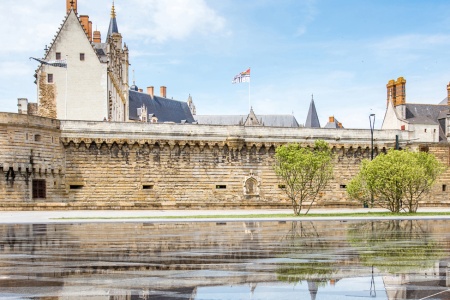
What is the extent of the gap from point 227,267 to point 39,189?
35743 millimetres

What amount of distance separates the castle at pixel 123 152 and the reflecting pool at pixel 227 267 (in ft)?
87.6

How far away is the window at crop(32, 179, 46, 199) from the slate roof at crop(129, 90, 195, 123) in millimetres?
35250

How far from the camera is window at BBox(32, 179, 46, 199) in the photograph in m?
45.0

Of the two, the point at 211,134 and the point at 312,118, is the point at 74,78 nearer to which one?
the point at 211,134

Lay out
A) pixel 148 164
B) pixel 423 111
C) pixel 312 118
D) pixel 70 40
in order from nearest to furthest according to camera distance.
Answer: pixel 148 164
pixel 70 40
pixel 423 111
pixel 312 118

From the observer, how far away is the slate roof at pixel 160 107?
8306 centimetres

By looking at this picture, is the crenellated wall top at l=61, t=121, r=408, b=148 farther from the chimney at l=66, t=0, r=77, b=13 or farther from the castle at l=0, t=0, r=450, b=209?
the chimney at l=66, t=0, r=77, b=13

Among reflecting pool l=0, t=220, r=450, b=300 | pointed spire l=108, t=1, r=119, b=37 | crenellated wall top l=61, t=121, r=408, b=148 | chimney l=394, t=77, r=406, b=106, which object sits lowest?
reflecting pool l=0, t=220, r=450, b=300

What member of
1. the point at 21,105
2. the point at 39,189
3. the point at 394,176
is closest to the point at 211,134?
the point at 39,189

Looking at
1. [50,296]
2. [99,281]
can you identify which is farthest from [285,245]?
[50,296]

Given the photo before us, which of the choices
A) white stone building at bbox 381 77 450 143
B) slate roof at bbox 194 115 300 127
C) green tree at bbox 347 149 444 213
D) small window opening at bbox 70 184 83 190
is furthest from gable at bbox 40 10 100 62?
slate roof at bbox 194 115 300 127

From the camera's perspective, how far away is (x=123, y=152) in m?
47.9

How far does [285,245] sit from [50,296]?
8.19 metres

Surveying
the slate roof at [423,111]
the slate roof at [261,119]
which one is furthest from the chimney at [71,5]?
the slate roof at [261,119]
